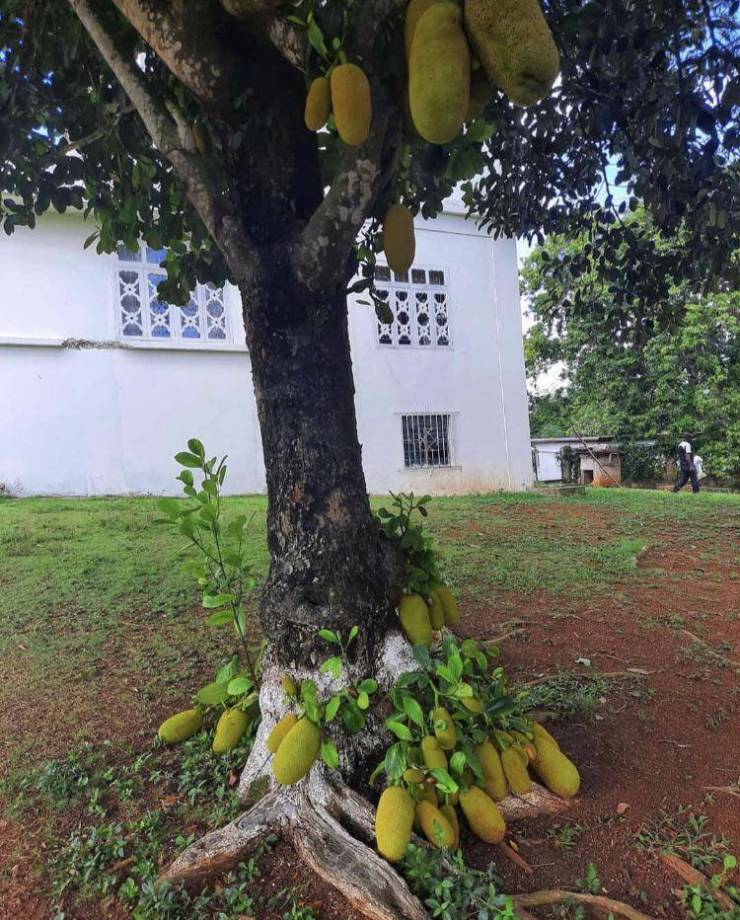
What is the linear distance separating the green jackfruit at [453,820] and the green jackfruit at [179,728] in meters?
0.87

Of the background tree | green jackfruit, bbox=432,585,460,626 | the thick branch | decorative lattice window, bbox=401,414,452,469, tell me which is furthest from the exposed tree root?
the background tree

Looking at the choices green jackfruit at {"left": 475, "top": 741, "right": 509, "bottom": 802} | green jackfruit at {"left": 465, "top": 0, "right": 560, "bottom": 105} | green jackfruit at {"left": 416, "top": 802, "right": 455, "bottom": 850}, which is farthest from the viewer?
green jackfruit at {"left": 475, "top": 741, "right": 509, "bottom": 802}

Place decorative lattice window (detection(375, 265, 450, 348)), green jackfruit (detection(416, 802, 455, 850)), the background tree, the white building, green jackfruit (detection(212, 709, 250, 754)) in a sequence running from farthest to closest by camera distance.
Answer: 1. the background tree
2. decorative lattice window (detection(375, 265, 450, 348))
3. the white building
4. green jackfruit (detection(212, 709, 250, 754))
5. green jackfruit (detection(416, 802, 455, 850))

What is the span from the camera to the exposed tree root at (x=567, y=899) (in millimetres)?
1404

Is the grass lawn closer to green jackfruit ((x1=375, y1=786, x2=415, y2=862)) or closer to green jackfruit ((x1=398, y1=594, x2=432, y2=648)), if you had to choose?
green jackfruit ((x1=375, y1=786, x2=415, y2=862))

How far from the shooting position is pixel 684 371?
1571 cm

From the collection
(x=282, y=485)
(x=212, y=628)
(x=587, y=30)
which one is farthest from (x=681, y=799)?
(x=587, y=30)

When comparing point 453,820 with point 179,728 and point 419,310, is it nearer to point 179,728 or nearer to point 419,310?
point 179,728

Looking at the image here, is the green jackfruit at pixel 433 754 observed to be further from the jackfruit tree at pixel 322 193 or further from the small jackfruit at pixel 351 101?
the small jackfruit at pixel 351 101

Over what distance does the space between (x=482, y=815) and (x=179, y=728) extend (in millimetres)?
985

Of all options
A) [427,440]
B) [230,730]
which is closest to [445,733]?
[230,730]

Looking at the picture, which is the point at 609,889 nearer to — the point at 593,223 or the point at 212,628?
the point at 212,628

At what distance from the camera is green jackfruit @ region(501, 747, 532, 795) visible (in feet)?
5.41

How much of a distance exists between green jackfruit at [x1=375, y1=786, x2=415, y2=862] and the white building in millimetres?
7030
